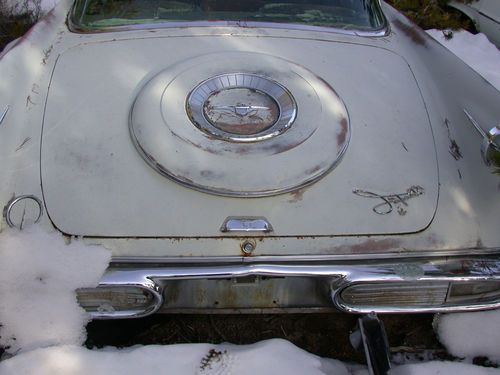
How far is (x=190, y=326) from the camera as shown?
175cm

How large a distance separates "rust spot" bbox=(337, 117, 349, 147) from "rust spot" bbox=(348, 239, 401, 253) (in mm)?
376

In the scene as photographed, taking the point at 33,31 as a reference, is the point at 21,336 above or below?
below

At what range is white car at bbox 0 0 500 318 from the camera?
4.93 ft

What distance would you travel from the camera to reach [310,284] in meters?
1.61

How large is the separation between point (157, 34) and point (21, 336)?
1412mm

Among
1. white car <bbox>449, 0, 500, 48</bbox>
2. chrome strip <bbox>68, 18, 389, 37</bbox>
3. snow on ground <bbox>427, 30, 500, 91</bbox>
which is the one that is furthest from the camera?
white car <bbox>449, 0, 500, 48</bbox>

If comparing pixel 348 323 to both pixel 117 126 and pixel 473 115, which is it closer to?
pixel 473 115

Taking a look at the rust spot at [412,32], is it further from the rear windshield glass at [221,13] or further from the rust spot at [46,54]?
the rust spot at [46,54]

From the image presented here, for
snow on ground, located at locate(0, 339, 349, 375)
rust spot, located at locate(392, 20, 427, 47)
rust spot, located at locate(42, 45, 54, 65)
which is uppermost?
rust spot, located at locate(392, 20, 427, 47)

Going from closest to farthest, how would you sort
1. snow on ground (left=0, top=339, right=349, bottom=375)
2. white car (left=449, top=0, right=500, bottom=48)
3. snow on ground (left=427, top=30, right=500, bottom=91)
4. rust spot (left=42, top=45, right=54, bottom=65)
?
snow on ground (left=0, top=339, right=349, bottom=375) → rust spot (left=42, top=45, right=54, bottom=65) → snow on ground (left=427, top=30, right=500, bottom=91) → white car (left=449, top=0, right=500, bottom=48)

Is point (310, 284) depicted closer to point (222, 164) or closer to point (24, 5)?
point (222, 164)

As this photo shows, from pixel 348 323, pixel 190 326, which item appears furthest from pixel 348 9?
pixel 190 326

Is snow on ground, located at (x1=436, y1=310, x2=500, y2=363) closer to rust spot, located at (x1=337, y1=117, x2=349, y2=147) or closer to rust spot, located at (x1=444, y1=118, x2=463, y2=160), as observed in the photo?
rust spot, located at (x1=444, y1=118, x2=463, y2=160)

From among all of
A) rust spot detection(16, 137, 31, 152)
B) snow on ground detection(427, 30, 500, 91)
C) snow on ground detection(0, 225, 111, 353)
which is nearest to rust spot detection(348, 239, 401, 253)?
snow on ground detection(0, 225, 111, 353)
